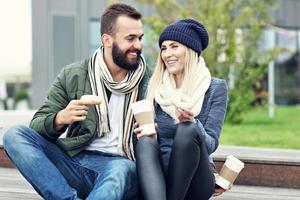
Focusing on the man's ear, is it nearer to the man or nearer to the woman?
the man

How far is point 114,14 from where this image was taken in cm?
316

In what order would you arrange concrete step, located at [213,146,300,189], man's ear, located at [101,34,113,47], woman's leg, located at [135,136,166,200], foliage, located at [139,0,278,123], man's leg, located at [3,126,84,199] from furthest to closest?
foliage, located at [139,0,278,123], concrete step, located at [213,146,300,189], man's ear, located at [101,34,113,47], man's leg, located at [3,126,84,199], woman's leg, located at [135,136,166,200]

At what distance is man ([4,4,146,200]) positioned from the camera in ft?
9.42

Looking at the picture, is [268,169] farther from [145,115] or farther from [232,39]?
[232,39]

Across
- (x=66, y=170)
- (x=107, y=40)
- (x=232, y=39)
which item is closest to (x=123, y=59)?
(x=107, y=40)

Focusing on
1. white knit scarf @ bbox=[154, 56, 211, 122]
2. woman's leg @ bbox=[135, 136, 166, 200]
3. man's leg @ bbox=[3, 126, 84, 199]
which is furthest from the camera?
white knit scarf @ bbox=[154, 56, 211, 122]

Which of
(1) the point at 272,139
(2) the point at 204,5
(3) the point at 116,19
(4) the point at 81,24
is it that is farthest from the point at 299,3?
(3) the point at 116,19

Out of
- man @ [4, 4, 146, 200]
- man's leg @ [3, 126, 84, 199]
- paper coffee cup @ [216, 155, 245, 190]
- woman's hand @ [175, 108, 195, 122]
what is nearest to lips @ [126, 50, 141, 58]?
man @ [4, 4, 146, 200]

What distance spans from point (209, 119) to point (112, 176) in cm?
58

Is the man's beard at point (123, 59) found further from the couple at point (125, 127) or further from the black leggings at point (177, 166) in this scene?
the black leggings at point (177, 166)

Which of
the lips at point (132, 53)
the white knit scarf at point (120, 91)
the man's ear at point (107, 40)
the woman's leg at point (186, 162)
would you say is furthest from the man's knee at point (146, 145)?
the man's ear at point (107, 40)

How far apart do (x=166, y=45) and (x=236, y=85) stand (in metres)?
8.99

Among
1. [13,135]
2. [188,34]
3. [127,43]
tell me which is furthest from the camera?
[127,43]

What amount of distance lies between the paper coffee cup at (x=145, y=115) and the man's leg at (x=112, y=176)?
0.22 m
